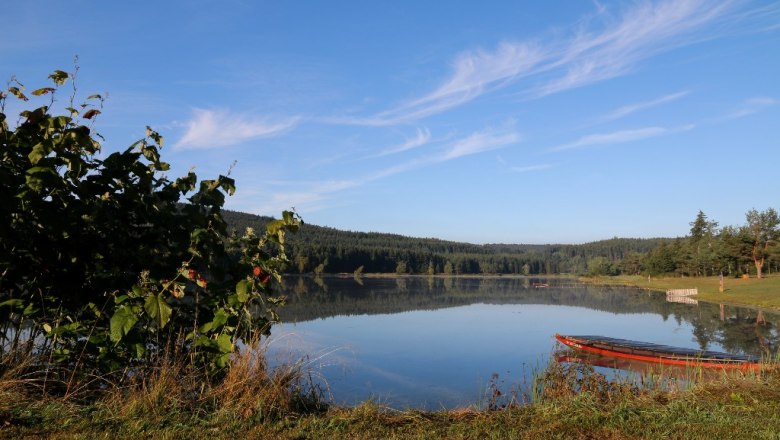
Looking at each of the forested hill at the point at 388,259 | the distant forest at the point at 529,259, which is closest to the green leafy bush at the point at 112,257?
the distant forest at the point at 529,259

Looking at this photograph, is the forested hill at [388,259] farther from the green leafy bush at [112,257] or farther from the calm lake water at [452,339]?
the green leafy bush at [112,257]

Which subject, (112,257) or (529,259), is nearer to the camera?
(112,257)

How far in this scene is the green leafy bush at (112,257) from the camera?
4566 mm

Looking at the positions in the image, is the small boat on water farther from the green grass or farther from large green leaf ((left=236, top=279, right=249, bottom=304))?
large green leaf ((left=236, top=279, right=249, bottom=304))

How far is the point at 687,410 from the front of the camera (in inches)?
227

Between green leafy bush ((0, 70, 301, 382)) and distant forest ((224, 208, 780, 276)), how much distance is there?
189 inches

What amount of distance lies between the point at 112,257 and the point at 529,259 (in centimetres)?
19846

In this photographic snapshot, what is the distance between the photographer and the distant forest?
6781cm

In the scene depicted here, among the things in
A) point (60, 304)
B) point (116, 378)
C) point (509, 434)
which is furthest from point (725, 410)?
point (60, 304)

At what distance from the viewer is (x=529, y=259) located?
196m

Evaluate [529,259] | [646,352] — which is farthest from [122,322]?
[529,259]

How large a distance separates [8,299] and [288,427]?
275cm

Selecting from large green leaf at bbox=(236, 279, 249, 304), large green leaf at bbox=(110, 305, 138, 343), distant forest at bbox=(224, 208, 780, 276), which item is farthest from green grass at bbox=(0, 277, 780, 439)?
distant forest at bbox=(224, 208, 780, 276)

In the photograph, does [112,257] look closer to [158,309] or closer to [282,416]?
[158,309]
